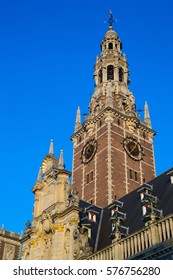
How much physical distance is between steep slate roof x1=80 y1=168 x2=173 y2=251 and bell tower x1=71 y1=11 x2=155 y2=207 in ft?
36.4

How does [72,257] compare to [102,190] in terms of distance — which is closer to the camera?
[72,257]

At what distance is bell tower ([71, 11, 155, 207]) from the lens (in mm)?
52250

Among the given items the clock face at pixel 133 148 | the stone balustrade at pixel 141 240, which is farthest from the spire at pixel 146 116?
the stone balustrade at pixel 141 240

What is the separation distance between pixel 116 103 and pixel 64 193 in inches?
1069

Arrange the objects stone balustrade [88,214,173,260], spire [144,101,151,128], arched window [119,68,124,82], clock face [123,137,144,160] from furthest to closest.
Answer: arched window [119,68,124,82]
spire [144,101,151,128]
clock face [123,137,144,160]
stone balustrade [88,214,173,260]

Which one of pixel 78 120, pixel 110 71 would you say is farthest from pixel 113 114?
pixel 110 71

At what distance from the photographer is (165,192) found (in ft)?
105

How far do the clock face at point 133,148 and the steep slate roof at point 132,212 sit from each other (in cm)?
1758

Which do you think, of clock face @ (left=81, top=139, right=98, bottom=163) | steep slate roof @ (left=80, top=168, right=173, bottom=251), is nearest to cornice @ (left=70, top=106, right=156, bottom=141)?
clock face @ (left=81, top=139, right=98, bottom=163)

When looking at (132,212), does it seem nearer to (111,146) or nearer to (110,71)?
(111,146)

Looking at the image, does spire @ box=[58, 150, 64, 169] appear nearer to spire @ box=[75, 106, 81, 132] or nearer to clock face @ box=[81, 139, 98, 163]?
clock face @ box=[81, 139, 98, 163]
